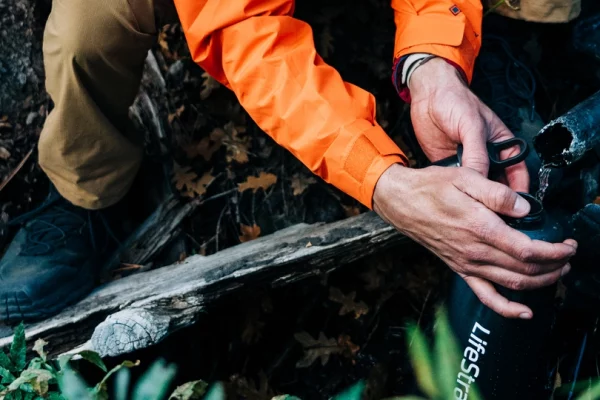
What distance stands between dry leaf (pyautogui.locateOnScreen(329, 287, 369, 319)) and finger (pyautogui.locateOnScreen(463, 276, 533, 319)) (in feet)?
3.69

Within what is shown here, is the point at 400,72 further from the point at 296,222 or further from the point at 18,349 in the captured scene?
the point at 18,349

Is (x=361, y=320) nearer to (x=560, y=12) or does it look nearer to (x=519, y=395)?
(x=519, y=395)

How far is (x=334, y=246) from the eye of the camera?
8.32 feet

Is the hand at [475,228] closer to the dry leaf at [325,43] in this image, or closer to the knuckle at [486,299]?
the knuckle at [486,299]

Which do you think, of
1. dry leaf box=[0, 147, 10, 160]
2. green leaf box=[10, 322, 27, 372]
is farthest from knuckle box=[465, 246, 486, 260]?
dry leaf box=[0, 147, 10, 160]

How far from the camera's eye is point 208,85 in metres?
3.04

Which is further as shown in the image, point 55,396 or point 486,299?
point 55,396

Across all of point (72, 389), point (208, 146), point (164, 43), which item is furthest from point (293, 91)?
point (164, 43)

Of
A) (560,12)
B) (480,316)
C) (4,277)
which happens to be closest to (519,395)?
(480,316)

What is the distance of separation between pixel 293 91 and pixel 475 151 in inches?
23.9

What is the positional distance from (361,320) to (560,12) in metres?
1.75

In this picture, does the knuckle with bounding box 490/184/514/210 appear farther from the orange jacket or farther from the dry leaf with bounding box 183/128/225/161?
the dry leaf with bounding box 183/128/225/161

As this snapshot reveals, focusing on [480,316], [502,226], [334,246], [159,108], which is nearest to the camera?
[502,226]

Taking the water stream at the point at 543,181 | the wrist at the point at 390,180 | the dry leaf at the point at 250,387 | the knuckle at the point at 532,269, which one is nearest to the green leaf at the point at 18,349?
the dry leaf at the point at 250,387
